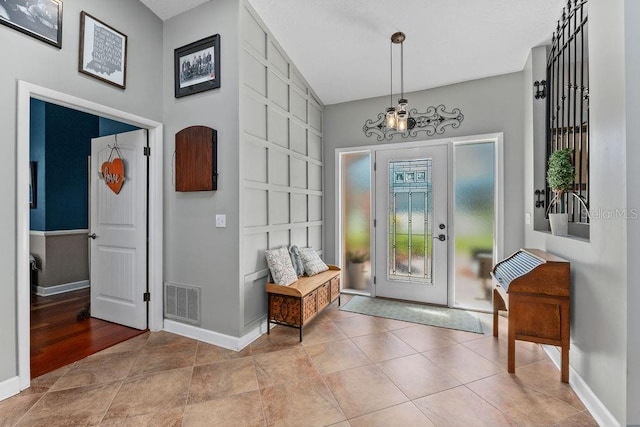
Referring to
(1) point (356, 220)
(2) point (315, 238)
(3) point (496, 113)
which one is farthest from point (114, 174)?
(3) point (496, 113)

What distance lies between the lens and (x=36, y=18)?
1.98 meters

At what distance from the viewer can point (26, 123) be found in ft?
6.37

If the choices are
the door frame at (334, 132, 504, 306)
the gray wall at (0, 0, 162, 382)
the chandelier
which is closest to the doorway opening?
the gray wall at (0, 0, 162, 382)

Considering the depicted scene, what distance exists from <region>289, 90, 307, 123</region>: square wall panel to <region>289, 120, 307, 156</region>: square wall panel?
124mm

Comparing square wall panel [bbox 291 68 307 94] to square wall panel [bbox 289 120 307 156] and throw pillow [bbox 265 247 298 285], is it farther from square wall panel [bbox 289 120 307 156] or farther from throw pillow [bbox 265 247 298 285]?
throw pillow [bbox 265 247 298 285]

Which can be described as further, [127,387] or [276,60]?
[276,60]

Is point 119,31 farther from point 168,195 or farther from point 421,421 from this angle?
point 421,421

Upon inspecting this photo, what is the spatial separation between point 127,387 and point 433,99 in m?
4.22

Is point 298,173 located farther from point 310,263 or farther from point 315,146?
point 310,263

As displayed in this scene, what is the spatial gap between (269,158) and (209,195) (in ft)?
2.37

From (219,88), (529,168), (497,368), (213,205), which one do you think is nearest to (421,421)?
(497,368)

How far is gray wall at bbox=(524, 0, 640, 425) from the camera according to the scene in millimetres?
1452

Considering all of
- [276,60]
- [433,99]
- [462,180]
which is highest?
[276,60]

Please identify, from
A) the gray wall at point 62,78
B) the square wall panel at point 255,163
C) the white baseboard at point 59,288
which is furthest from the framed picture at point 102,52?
the white baseboard at point 59,288
